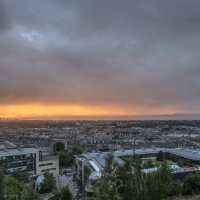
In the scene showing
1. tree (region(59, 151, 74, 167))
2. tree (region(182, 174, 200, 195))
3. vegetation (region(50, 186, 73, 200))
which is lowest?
tree (region(59, 151, 74, 167))

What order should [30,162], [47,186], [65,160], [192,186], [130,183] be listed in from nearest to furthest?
[130,183] < [192,186] < [47,186] < [30,162] < [65,160]

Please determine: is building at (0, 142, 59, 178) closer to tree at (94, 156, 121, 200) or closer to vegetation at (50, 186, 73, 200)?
vegetation at (50, 186, 73, 200)

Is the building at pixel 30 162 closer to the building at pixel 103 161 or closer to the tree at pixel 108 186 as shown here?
the building at pixel 103 161

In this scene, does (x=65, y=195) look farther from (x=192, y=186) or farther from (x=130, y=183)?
(x=130, y=183)

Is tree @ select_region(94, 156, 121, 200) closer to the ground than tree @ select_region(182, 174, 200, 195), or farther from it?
farther from it

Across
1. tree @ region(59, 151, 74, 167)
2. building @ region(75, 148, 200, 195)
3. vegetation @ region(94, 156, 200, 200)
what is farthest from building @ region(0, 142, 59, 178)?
vegetation @ region(94, 156, 200, 200)

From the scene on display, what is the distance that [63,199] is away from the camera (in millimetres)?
30219

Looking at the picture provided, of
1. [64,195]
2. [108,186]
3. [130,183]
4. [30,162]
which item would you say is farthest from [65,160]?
[108,186]

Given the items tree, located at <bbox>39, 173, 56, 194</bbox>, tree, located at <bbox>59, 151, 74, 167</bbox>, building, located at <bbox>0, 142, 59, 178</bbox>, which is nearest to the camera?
tree, located at <bbox>39, 173, 56, 194</bbox>

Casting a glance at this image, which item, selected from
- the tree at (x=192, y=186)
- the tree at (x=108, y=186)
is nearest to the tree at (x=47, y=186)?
the tree at (x=192, y=186)

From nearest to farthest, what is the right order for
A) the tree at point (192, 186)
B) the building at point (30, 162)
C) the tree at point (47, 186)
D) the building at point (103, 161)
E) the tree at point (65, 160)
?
the tree at point (192, 186)
the tree at point (47, 186)
the building at point (103, 161)
the building at point (30, 162)
the tree at point (65, 160)

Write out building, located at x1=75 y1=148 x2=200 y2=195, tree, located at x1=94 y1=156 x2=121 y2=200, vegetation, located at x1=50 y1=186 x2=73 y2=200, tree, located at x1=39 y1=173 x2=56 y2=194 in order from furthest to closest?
building, located at x1=75 y1=148 x2=200 y2=195
tree, located at x1=39 y1=173 x2=56 y2=194
vegetation, located at x1=50 y1=186 x2=73 y2=200
tree, located at x1=94 y1=156 x2=121 y2=200

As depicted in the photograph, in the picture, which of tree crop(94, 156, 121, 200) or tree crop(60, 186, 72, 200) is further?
tree crop(60, 186, 72, 200)

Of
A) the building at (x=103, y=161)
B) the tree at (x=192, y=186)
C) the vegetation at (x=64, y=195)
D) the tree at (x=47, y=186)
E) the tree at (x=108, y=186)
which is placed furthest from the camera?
A: the building at (x=103, y=161)
